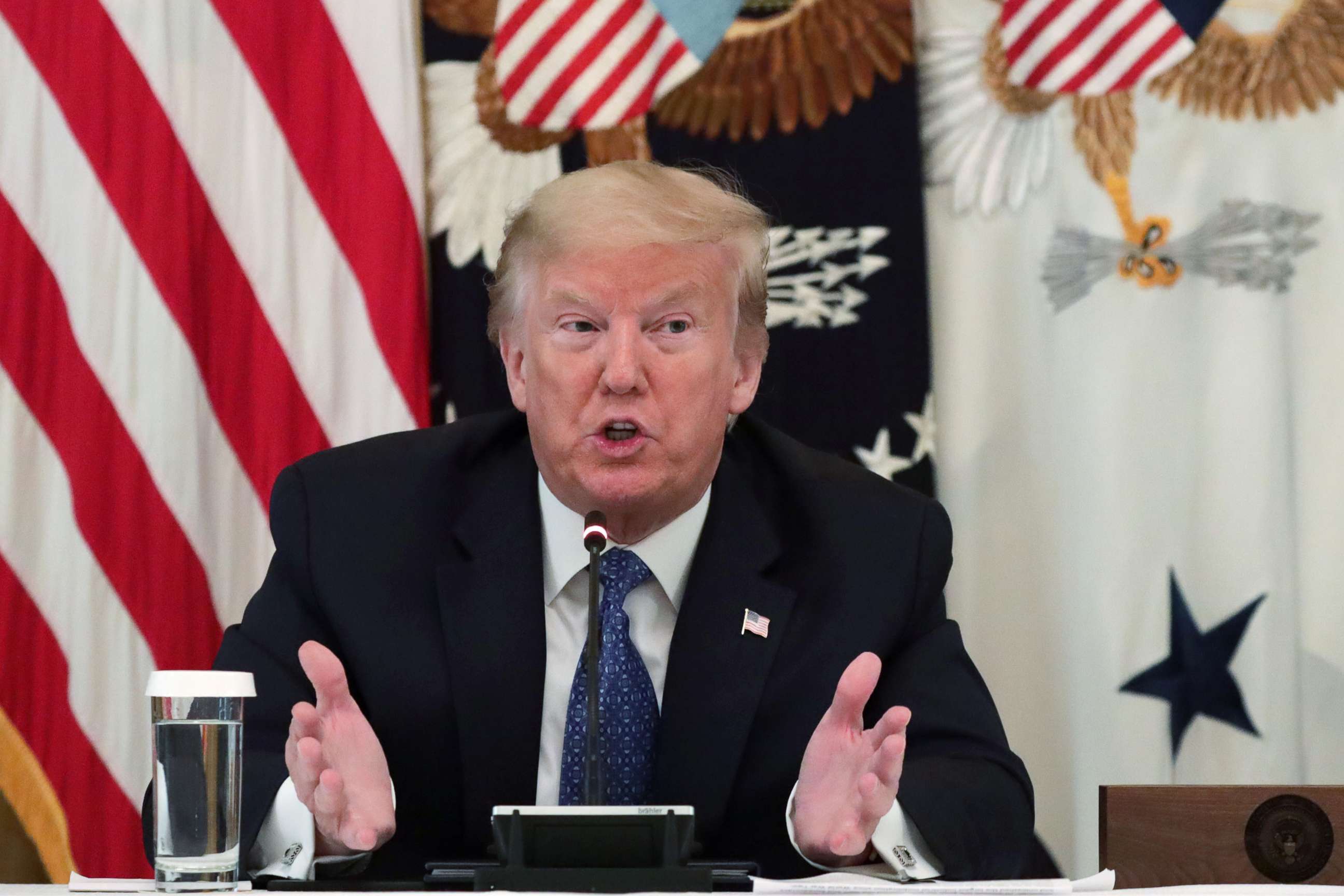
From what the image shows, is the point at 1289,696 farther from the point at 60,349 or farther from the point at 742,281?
the point at 60,349

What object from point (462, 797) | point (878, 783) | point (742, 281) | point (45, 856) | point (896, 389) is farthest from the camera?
point (896, 389)

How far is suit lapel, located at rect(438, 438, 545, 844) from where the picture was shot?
2367 mm

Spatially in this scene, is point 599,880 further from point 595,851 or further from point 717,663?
point 717,663

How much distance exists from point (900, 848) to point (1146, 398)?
177cm

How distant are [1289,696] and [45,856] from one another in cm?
267

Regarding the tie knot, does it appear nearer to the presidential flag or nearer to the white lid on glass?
the white lid on glass

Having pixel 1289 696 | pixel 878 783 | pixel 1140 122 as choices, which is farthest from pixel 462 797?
pixel 1140 122

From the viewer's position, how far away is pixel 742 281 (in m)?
2.62

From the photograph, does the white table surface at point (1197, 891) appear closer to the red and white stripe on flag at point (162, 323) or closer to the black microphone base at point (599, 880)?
the black microphone base at point (599, 880)

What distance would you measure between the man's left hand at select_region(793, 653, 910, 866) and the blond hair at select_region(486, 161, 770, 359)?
838 mm

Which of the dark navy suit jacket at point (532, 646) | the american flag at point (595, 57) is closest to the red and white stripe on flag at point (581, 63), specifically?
the american flag at point (595, 57)

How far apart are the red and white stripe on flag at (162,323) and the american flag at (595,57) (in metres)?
0.25

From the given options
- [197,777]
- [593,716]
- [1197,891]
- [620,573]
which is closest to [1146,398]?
[620,573]

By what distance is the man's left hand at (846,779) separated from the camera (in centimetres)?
189
